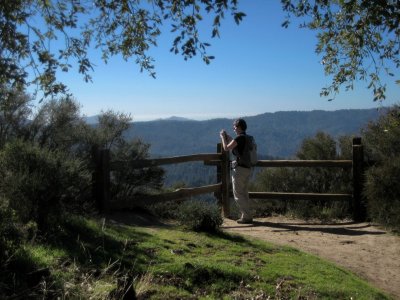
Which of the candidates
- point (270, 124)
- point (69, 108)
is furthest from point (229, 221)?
point (270, 124)

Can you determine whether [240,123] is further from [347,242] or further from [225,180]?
[347,242]

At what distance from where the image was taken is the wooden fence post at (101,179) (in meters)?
9.82

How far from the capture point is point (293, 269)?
6.73 m

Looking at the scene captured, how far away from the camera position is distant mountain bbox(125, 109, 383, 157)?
99062 mm

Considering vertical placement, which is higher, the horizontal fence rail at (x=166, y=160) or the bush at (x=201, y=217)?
the horizontal fence rail at (x=166, y=160)

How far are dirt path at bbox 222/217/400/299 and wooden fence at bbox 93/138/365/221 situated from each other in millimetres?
609

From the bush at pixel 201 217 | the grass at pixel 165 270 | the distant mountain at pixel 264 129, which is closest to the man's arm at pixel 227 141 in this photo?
the bush at pixel 201 217

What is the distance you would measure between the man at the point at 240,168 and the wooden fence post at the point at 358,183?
2415 millimetres

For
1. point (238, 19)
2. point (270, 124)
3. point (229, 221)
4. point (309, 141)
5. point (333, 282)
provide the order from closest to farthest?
point (238, 19), point (333, 282), point (229, 221), point (309, 141), point (270, 124)

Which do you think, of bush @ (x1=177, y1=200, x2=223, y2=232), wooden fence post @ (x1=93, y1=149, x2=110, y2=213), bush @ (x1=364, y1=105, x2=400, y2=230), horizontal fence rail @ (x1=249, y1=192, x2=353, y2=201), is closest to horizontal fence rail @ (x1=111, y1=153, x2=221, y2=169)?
wooden fence post @ (x1=93, y1=149, x2=110, y2=213)

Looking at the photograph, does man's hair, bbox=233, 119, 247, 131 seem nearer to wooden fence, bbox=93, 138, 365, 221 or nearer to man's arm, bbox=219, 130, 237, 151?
man's arm, bbox=219, 130, 237, 151

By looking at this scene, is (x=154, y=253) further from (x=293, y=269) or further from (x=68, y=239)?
(x=293, y=269)

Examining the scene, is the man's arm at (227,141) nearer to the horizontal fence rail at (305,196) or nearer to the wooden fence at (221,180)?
the wooden fence at (221,180)

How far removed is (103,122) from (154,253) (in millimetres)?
7180
